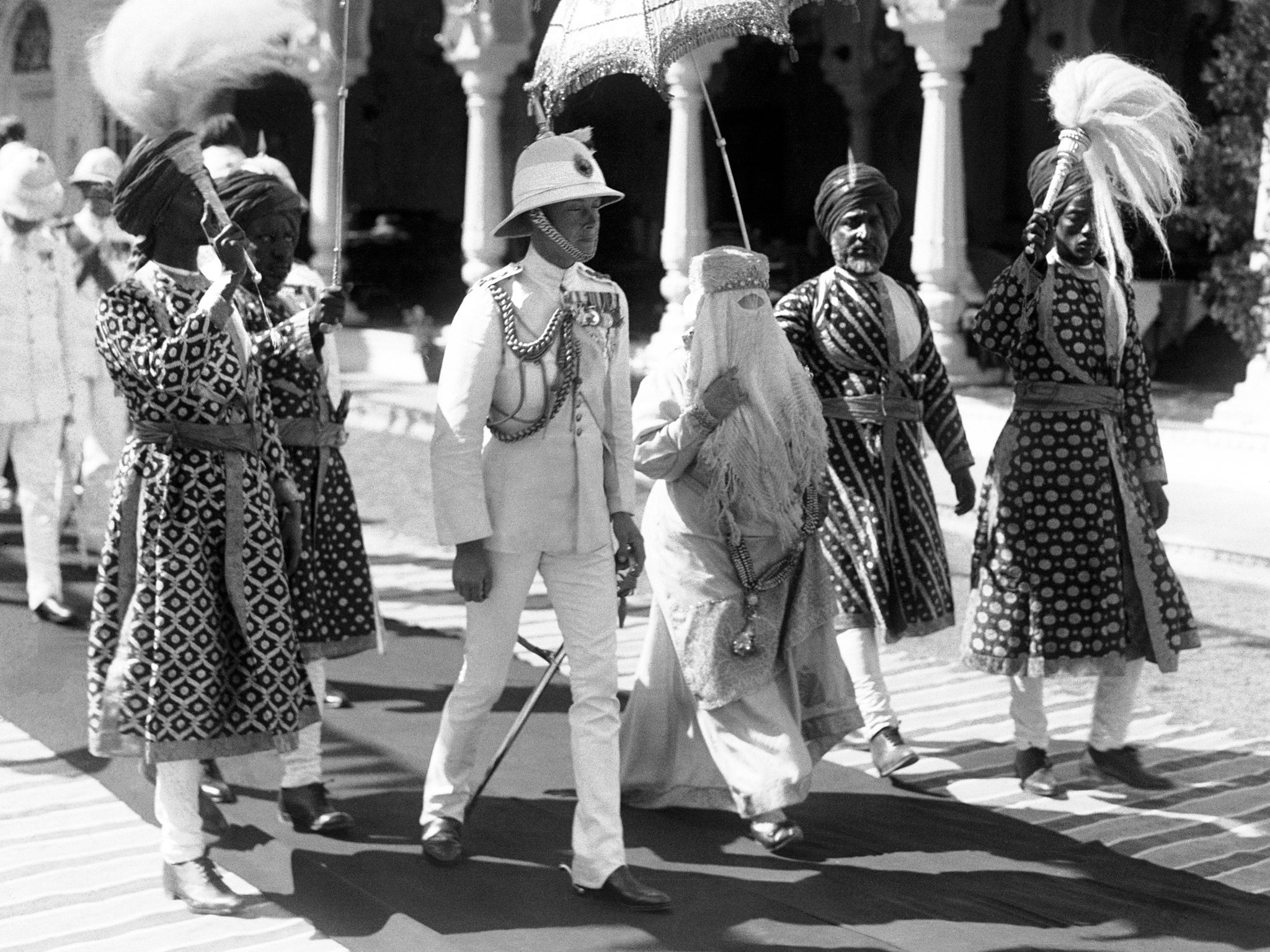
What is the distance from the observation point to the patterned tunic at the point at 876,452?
547 cm

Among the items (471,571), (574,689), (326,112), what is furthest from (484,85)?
(574,689)

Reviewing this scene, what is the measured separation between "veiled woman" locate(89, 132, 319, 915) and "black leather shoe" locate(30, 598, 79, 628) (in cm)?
297

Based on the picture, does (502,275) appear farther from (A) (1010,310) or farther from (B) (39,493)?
(B) (39,493)

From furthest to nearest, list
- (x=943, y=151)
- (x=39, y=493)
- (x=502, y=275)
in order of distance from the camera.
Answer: (x=943, y=151) < (x=39, y=493) < (x=502, y=275)

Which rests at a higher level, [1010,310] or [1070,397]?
[1010,310]

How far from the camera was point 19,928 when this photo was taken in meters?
4.16

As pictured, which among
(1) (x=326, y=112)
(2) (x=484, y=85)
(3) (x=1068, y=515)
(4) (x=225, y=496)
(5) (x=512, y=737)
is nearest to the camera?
(4) (x=225, y=496)

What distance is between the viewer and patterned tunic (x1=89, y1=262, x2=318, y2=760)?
13.9 ft

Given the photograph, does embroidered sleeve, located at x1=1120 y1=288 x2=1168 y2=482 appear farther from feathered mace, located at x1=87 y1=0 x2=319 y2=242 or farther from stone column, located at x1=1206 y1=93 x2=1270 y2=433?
stone column, located at x1=1206 y1=93 x2=1270 y2=433

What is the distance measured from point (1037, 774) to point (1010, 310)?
1353 mm

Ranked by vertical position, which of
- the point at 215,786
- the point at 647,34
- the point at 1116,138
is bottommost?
the point at 215,786

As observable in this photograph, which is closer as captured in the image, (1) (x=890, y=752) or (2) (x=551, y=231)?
(2) (x=551, y=231)

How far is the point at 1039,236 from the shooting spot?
4.98m

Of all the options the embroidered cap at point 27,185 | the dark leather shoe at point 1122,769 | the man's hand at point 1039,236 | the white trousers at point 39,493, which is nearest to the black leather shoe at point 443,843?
the dark leather shoe at point 1122,769
